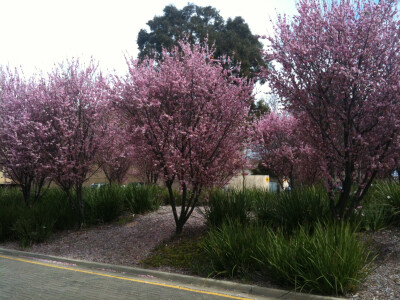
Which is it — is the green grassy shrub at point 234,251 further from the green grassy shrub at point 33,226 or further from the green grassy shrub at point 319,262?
the green grassy shrub at point 33,226

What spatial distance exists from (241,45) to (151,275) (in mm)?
25184

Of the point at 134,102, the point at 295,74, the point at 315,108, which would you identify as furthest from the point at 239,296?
the point at 134,102

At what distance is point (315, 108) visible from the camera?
8.77 m

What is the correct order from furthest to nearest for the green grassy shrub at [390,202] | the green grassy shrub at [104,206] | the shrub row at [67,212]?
the green grassy shrub at [104,206]
the shrub row at [67,212]
the green grassy shrub at [390,202]

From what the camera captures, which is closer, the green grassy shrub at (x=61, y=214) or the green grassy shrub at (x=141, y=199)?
the green grassy shrub at (x=61, y=214)

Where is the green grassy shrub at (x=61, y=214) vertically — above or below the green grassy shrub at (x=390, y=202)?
below

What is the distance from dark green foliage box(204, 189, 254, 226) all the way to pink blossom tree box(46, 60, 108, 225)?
481 centimetres

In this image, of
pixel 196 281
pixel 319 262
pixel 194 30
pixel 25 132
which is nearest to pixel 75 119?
pixel 25 132

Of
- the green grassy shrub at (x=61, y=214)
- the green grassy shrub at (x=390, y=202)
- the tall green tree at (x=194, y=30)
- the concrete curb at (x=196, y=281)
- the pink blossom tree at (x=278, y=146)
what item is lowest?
the concrete curb at (x=196, y=281)

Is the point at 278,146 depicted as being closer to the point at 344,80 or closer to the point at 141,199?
the point at 141,199

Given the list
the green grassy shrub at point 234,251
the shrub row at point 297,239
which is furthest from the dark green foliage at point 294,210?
the green grassy shrub at point 234,251

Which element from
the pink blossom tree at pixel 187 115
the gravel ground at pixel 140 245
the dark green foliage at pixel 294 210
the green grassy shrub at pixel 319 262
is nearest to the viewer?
the green grassy shrub at pixel 319 262

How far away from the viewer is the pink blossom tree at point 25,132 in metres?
13.4

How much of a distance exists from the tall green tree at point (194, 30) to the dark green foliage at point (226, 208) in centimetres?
2194
